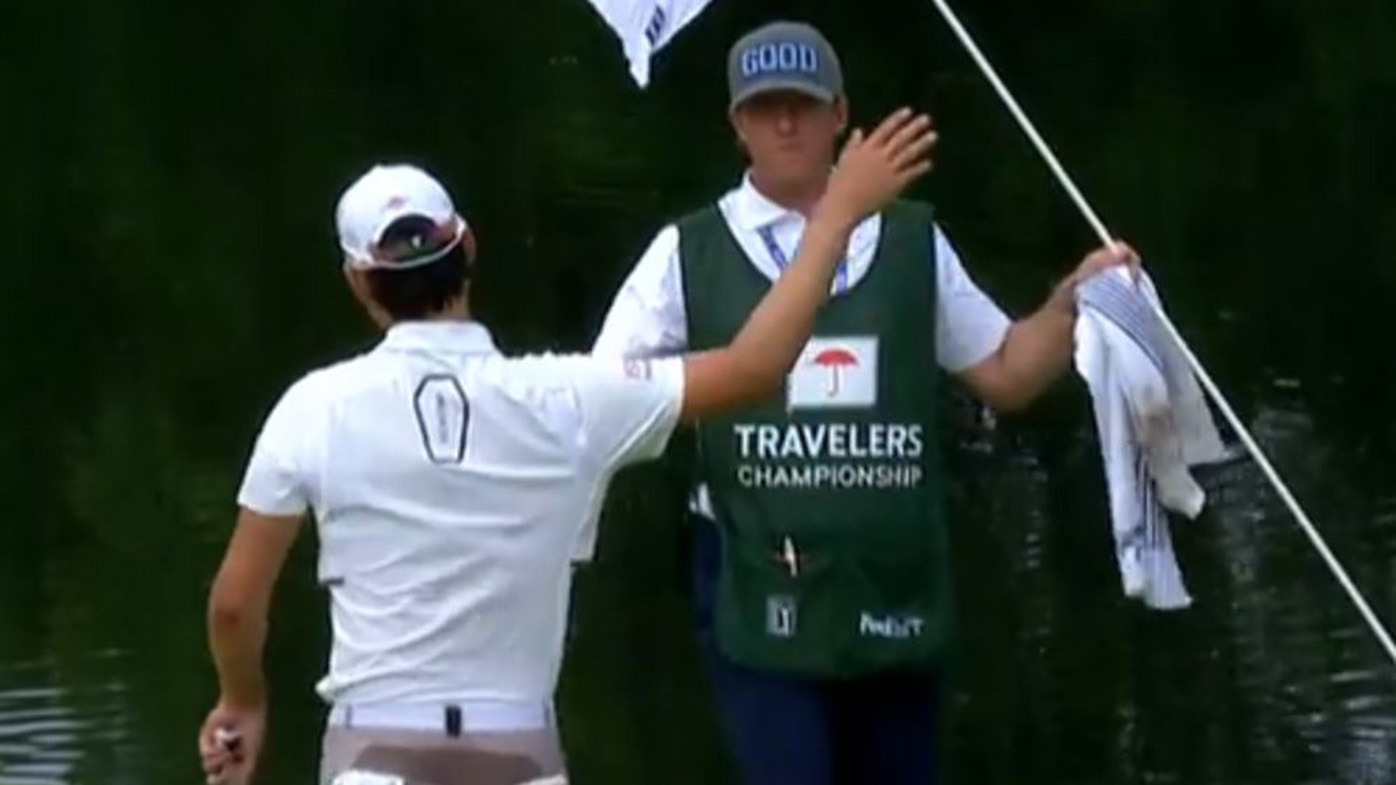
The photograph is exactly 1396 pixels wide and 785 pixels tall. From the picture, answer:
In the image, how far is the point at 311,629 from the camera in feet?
31.7

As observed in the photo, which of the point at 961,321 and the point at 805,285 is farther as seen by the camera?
the point at 961,321

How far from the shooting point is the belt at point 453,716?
16.3 ft

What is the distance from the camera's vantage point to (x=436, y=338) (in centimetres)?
498

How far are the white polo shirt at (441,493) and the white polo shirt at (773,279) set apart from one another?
3.53ft

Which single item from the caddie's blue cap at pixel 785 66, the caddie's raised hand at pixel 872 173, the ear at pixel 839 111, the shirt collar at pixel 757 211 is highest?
the caddie's blue cap at pixel 785 66

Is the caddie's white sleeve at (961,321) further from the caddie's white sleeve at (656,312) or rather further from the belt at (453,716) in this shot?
the belt at (453,716)

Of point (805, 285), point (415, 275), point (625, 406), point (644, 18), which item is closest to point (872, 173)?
point (805, 285)

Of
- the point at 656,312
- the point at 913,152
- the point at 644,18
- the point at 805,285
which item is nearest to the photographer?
the point at 805,285

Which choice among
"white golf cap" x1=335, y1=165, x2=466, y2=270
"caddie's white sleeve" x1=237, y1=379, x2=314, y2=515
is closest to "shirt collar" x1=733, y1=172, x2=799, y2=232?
"white golf cap" x1=335, y1=165, x2=466, y2=270

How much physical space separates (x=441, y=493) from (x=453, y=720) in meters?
0.29

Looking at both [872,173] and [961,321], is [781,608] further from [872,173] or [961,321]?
[872,173]

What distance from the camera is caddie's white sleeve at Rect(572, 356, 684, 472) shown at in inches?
198

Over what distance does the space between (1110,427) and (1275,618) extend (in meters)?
3.73

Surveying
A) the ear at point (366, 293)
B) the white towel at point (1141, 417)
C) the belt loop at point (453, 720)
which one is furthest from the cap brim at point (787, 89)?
the belt loop at point (453, 720)
